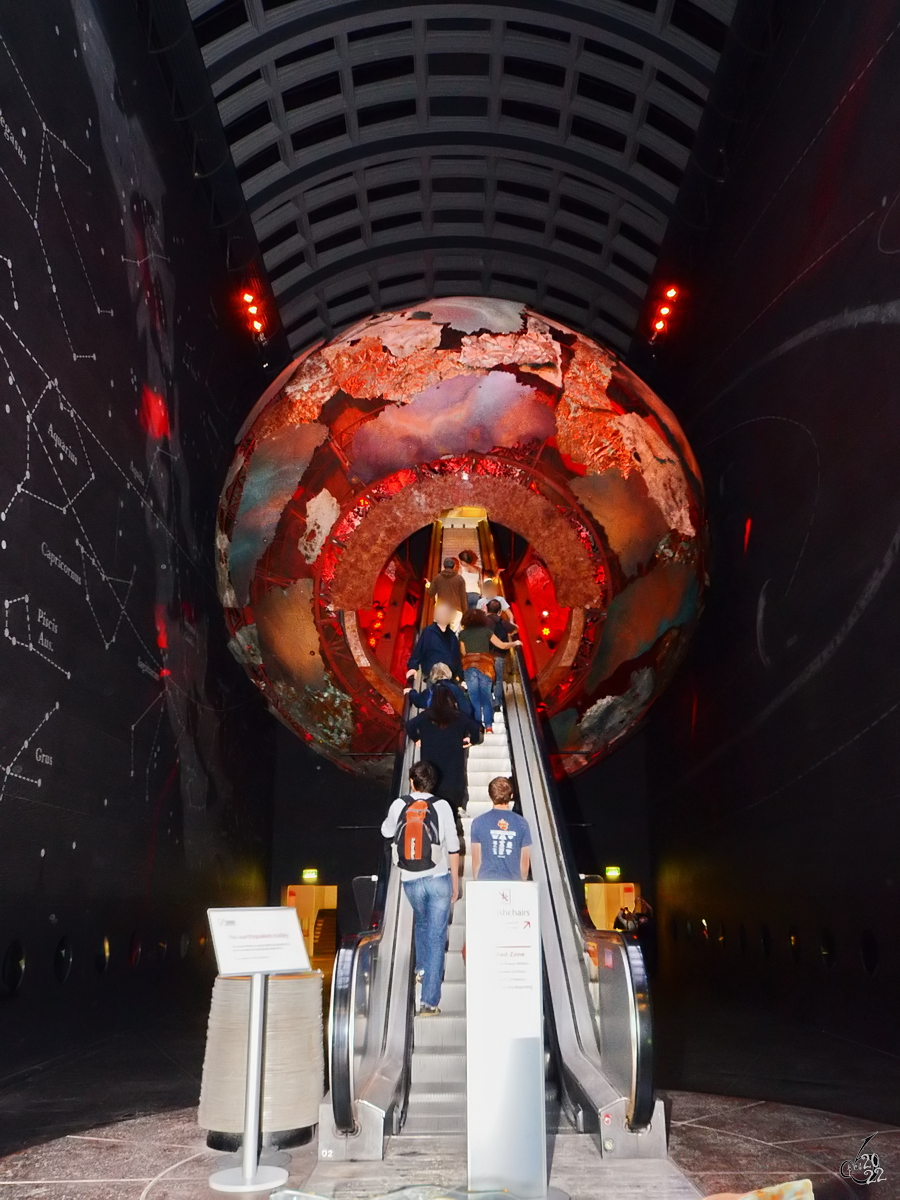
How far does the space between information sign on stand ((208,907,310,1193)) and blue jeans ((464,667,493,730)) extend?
16.8ft

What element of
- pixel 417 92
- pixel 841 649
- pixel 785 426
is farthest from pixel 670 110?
pixel 841 649

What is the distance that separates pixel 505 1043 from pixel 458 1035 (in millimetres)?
2002

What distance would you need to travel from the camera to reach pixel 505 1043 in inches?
175

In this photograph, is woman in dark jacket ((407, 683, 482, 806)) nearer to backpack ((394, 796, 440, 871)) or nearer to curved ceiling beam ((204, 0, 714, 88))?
backpack ((394, 796, 440, 871))

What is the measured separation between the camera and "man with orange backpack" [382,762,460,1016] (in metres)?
6.25

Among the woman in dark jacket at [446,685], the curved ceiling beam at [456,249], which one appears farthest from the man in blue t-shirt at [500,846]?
the curved ceiling beam at [456,249]

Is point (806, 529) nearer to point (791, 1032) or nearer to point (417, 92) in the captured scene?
point (791, 1032)

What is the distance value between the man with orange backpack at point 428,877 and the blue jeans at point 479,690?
11.3ft

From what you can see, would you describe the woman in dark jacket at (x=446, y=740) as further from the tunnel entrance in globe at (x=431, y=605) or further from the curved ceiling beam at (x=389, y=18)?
the curved ceiling beam at (x=389, y=18)

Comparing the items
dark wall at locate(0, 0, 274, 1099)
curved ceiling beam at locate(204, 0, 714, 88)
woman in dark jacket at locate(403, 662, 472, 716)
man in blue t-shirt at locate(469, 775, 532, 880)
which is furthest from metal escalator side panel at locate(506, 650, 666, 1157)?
curved ceiling beam at locate(204, 0, 714, 88)

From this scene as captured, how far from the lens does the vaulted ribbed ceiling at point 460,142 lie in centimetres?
1254

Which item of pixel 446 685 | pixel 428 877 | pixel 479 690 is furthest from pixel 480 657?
pixel 428 877

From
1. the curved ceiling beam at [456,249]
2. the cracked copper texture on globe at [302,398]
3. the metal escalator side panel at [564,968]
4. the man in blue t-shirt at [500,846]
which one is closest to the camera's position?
the metal escalator side panel at [564,968]

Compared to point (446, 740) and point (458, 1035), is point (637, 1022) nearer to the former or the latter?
point (458, 1035)
